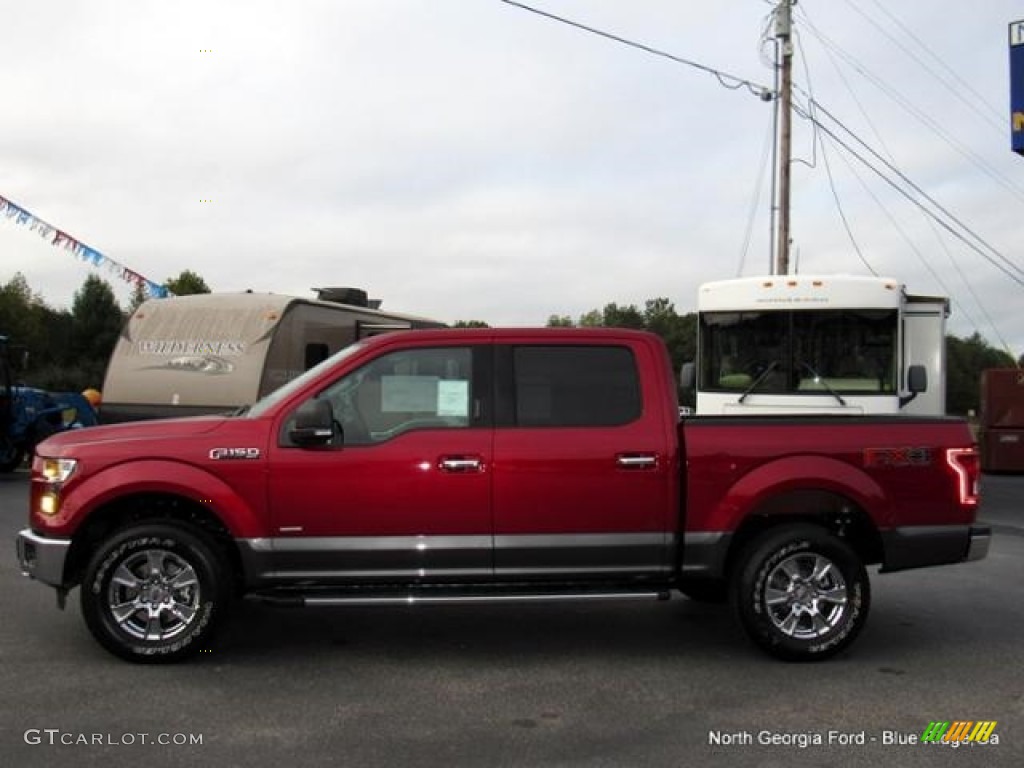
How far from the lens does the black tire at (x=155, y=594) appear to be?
5422 millimetres

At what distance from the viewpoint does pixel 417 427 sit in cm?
561

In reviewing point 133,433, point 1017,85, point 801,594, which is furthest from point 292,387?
point 1017,85

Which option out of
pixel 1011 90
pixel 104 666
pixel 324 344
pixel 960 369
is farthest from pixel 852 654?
pixel 960 369

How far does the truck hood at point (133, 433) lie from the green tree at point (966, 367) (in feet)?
283

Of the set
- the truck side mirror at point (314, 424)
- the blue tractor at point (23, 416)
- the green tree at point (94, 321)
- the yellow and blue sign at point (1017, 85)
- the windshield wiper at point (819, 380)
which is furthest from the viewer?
the green tree at point (94, 321)

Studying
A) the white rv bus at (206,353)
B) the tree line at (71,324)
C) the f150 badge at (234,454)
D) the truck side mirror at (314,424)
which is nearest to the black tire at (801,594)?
the truck side mirror at (314,424)

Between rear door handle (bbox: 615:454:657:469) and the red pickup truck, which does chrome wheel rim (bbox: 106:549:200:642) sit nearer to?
the red pickup truck

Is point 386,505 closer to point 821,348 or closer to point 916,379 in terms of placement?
point 916,379

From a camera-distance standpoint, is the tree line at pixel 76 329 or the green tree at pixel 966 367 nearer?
the tree line at pixel 76 329

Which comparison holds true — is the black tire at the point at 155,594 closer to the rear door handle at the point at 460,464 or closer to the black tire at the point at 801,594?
the rear door handle at the point at 460,464

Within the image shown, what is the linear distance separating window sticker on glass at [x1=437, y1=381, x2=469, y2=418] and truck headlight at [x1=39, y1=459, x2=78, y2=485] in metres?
2.04

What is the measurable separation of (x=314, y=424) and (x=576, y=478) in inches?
58.3

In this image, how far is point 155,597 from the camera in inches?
215

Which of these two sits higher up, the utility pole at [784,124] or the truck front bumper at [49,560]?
the utility pole at [784,124]
